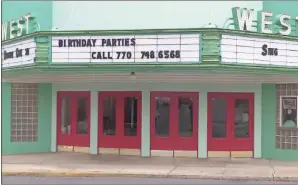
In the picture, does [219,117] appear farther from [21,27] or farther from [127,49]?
[21,27]

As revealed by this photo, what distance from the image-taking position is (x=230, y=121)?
46.6ft

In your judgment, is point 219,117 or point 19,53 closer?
point 19,53

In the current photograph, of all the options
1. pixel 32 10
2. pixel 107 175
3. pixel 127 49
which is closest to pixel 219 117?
pixel 127 49

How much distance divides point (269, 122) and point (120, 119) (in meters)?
5.21

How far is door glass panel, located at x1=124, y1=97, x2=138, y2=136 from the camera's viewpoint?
14.6 meters

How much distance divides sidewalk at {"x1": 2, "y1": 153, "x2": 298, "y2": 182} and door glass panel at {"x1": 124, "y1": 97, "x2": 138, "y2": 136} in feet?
3.55

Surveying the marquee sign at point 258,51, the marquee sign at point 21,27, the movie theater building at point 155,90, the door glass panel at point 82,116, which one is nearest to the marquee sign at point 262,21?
the movie theater building at point 155,90

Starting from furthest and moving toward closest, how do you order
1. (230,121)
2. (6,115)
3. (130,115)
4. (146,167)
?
(6,115) → (130,115) → (230,121) → (146,167)

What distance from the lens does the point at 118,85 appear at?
14633mm

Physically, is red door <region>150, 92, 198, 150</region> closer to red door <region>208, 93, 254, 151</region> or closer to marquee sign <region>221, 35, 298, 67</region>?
red door <region>208, 93, 254, 151</region>

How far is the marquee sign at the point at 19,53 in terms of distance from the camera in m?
11.8

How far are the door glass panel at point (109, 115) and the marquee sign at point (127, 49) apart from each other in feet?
12.2

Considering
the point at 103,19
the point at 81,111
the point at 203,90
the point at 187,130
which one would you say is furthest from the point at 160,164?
the point at 103,19

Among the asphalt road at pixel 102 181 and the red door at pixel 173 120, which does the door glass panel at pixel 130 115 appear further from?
the asphalt road at pixel 102 181
